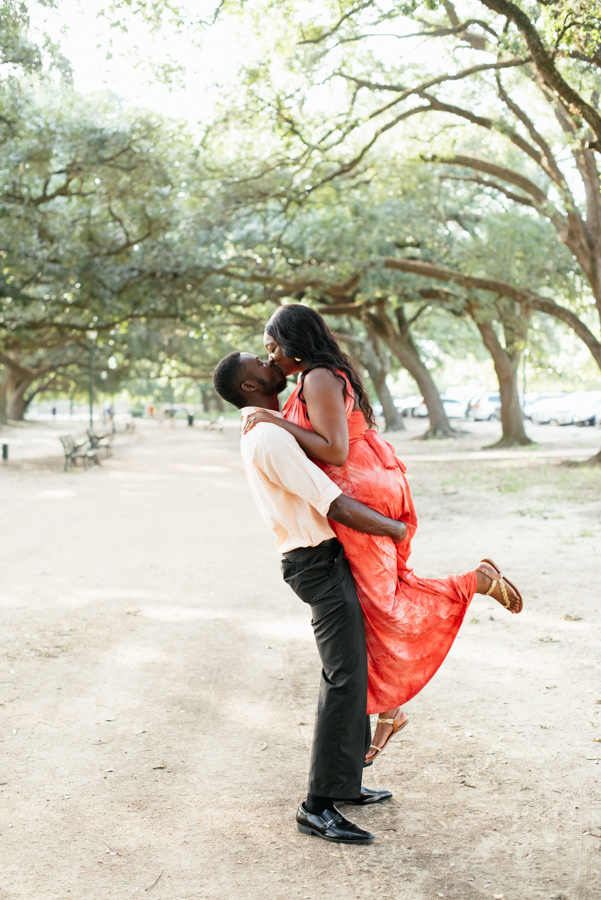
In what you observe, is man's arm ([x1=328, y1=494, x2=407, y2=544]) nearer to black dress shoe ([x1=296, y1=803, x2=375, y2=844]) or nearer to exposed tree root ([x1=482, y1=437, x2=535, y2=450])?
black dress shoe ([x1=296, y1=803, x2=375, y2=844])

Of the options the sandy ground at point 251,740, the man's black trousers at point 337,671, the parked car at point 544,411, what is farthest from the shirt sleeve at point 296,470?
the parked car at point 544,411

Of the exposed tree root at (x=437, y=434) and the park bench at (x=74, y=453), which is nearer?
the park bench at (x=74, y=453)

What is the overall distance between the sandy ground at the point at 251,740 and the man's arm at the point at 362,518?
1.08 meters

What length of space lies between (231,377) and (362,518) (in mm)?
687

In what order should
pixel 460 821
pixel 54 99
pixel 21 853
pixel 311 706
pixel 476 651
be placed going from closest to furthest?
1. pixel 21 853
2. pixel 460 821
3. pixel 311 706
4. pixel 476 651
5. pixel 54 99

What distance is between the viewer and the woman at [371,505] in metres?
2.77

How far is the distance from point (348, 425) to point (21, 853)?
72.2 inches

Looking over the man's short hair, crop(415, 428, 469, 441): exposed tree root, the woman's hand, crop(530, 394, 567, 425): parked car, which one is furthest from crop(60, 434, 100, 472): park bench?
crop(530, 394, 567, 425): parked car

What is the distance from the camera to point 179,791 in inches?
129

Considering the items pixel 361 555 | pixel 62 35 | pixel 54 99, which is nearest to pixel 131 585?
pixel 361 555

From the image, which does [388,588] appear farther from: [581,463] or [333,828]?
[581,463]

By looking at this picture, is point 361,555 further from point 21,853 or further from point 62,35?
point 62,35

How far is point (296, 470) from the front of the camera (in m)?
2.71

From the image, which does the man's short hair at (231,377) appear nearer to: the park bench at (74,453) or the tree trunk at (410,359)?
the park bench at (74,453)
